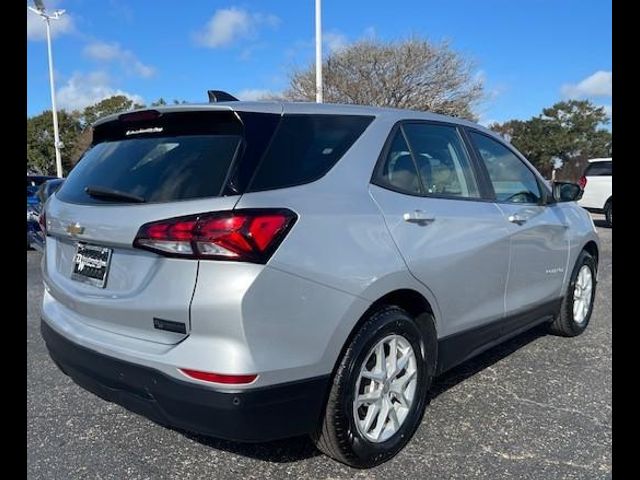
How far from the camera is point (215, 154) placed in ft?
7.66

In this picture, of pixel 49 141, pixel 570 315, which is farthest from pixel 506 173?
pixel 49 141

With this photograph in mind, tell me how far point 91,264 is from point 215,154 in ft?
2.59

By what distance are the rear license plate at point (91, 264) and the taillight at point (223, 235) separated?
0.37 m

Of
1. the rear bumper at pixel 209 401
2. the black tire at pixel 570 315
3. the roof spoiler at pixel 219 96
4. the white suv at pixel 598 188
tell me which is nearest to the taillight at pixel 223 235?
the rear bumper at pixel 209 401

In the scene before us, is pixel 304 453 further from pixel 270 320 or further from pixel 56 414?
pixel 56 414

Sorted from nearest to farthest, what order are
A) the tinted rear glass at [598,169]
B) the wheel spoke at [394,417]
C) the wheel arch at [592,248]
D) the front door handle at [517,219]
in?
the wheel spoke at [394,417] < the front door handle at [517,219] < the wheel arch at [592,248] < the tinted rear glass at [598,169]

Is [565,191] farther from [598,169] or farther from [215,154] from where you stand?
[598,169]

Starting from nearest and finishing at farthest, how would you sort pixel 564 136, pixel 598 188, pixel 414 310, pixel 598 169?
pixel 414 310 → pixel 598 188 → pixel 598 169 → pixel 564 136

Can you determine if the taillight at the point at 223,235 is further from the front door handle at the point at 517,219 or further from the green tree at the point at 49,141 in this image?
the green tree at the point at 49,141

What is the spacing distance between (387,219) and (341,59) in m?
21.1

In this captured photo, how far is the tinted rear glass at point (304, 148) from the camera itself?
7.57 feet

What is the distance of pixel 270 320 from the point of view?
214cm

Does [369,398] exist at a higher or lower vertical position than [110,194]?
lower
